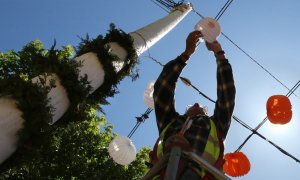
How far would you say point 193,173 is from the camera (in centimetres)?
251

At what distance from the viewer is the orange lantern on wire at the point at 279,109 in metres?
5.26

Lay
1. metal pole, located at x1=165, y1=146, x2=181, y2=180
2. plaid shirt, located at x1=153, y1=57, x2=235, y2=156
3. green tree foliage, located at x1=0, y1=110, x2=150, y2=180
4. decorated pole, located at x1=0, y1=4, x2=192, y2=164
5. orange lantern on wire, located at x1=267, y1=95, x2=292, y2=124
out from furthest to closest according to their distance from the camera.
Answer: green tree foliage, located at x1=0, y1=110, x2=150, y2=180
orange lantern on wire, located at x1=267, y1=95, x2=292, y2=124
plaid shirt, located at x1=153, y1=57, x2=235, y2=156
decorated pole, located at x1=0, y1=4, x2=192, y2=164
metal pole, located at x1=165, y1=146, x2=181, y2=180

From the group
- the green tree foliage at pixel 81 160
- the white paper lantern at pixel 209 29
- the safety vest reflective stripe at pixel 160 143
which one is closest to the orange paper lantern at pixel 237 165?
the white paper lantern at pixel 209 29

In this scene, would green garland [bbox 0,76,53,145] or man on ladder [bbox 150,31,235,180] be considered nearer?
man on ladder [bbox 150,31,235,180]

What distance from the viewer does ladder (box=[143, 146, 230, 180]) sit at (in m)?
1.87

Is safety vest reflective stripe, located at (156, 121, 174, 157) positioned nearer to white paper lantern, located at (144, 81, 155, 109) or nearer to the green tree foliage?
white paper lantern, located at (144, 81, 155, 109)

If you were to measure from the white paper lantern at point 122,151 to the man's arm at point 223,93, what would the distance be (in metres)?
2.67

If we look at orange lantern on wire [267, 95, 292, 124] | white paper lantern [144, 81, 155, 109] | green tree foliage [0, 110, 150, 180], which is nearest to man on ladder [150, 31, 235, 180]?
orange lantern on wire [267, 95, 292, 124]

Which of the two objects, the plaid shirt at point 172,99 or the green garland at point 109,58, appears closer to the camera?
the plaid shirt at point 172,99

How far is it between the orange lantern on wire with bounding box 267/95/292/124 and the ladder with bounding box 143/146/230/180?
3476mm

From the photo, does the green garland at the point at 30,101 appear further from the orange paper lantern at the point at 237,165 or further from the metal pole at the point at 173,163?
the orange paper lantern at the point at 237,165

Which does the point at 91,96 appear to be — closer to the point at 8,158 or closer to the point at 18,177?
the point at 8,158

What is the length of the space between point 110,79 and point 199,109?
53.3 inches

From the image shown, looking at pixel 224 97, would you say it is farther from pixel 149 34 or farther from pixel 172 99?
pixel 149 34
